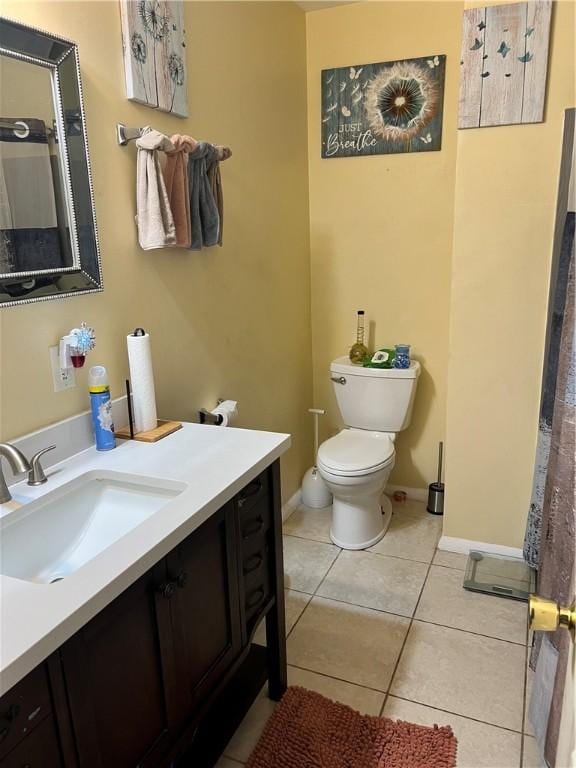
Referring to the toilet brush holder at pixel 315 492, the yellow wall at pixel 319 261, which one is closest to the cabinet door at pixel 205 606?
the yellow wall at pixel 319 261

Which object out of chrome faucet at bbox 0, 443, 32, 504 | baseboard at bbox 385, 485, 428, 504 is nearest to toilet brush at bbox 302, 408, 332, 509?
baseboard at bbox 385, 485, 428, 504

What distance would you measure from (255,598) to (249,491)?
35cm

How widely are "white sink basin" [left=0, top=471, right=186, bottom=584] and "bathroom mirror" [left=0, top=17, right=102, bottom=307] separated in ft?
1.58

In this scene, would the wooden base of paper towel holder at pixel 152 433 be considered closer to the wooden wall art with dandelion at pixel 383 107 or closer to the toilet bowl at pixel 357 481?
the toilet bowl at pixel 357 481

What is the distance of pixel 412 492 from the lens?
314 centimetres

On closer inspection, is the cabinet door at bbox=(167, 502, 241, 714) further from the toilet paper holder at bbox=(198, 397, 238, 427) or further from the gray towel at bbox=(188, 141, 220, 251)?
the gray towel at bbox=(188, 141, 220, 251)

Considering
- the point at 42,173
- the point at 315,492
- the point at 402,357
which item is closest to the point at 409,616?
the point at 315,492

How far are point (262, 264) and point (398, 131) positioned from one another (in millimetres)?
949

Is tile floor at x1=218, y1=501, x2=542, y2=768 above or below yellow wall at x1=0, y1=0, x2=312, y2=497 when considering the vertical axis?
below

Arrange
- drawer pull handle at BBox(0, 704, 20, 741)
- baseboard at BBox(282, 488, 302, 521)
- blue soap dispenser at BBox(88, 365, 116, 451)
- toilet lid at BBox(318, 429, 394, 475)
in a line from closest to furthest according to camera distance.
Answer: drawer pull handle at BBox(0, 704, 20, 741)
blue soap dispenser at BBox(88, 365, 116, 451)
toilet lid at BBox(318, 429, 394, 475)
baseboard at BBox(282, 488, 302, 521)

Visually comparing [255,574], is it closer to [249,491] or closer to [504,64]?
[249,491]

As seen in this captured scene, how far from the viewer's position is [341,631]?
212 cm

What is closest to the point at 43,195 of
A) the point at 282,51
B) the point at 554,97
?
the point at 282,51

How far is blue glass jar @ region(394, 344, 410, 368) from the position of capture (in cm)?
274
